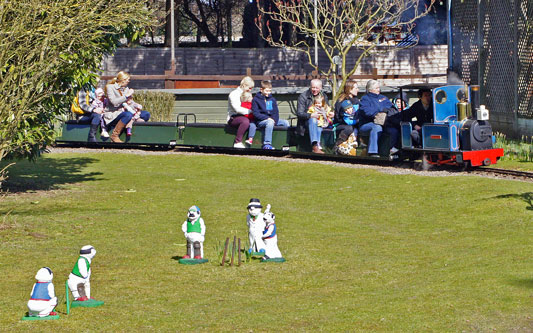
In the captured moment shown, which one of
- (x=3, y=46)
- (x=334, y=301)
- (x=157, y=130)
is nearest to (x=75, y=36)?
(x=3, y=46)

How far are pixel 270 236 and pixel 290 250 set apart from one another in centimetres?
92

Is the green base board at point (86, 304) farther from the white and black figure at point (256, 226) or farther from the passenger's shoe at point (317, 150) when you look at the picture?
the passenger's shoe at point (317, 150)

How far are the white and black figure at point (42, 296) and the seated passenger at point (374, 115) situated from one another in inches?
493

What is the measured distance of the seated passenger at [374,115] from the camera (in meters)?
19.8

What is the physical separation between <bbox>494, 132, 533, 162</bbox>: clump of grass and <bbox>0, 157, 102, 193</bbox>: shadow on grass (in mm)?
9335

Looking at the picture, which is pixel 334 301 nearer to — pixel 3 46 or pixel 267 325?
pixel 267 325

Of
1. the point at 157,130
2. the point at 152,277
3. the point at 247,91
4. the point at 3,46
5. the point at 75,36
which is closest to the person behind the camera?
the point at 152,277

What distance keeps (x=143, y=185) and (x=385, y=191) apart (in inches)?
191

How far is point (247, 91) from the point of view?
22281mm

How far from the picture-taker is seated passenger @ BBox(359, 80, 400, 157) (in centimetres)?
1975

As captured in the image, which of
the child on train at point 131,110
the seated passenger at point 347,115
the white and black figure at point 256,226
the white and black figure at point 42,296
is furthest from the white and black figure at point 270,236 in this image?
the child on train at point 131,110

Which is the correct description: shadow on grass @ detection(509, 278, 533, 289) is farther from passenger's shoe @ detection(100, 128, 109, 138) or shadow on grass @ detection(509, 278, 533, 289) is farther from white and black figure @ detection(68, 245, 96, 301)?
passenger's shoe @ detection(100, 128, 109, 138)

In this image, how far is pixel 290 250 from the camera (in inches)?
454

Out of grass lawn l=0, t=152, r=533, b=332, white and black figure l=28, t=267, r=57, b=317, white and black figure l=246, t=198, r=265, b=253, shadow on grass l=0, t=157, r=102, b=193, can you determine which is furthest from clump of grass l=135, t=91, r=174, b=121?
white and black figure l=28, t=267, r=57, b=317
